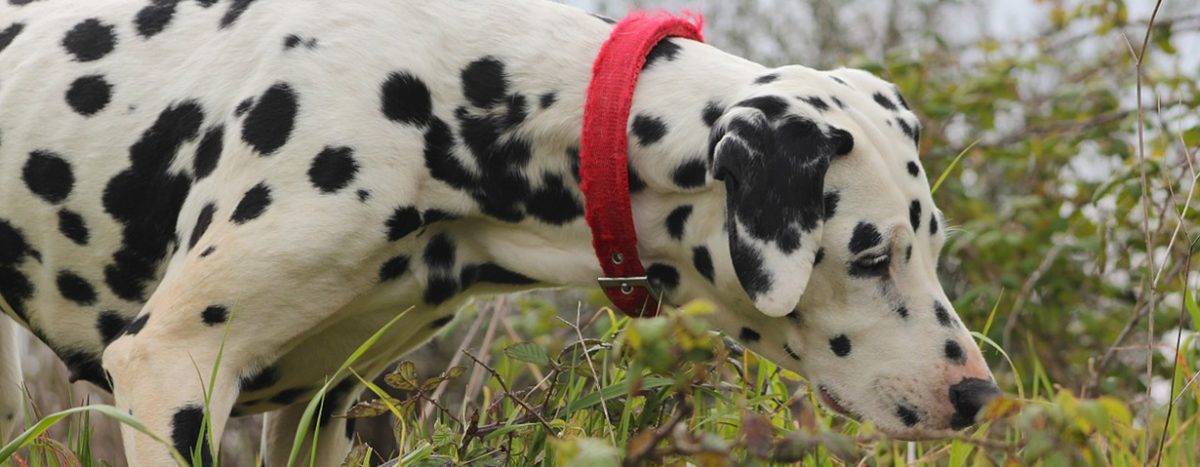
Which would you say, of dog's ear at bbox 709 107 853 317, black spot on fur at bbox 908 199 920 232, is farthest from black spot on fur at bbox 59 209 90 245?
black spot on fur at bbox 908 199 920 232

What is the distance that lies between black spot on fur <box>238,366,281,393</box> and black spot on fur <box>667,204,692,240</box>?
0.83 metres

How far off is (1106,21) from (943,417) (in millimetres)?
2928

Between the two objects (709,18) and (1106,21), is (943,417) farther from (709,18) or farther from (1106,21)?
(709,18)

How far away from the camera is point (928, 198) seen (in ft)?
9.24

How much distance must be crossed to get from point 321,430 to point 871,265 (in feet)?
4.70

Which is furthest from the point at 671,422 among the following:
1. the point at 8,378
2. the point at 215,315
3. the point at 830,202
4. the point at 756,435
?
the point at 8,378

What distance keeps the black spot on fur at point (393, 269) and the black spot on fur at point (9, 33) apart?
1090mm

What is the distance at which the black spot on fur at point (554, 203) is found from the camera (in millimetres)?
2883

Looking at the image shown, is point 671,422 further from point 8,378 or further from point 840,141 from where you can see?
point 8,378

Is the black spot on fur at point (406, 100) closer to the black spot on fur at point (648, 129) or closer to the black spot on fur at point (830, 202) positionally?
the black spot on fur at point (648, 129)

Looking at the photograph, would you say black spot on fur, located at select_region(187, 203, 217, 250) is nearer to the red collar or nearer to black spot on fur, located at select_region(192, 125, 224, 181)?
black spot on fur, located at select_region(192, 125, 224, 181)

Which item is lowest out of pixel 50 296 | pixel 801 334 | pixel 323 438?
pixel 323 438

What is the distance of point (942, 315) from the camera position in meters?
2.75

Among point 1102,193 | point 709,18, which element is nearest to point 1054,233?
point 1102,193
